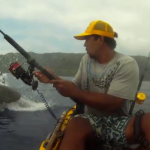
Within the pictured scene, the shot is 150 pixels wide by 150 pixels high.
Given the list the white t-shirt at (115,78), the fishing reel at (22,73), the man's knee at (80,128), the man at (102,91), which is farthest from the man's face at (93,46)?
the man's knee at (80,128)

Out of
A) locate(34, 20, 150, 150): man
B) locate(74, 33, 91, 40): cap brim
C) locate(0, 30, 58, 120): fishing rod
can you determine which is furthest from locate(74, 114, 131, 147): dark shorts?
locate(74, 33, 91, 40): cap brim

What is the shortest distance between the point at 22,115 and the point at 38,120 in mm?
1892

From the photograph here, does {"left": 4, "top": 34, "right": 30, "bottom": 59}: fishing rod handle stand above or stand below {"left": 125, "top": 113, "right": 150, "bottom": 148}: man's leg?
above

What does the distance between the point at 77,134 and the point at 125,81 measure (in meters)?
1.13

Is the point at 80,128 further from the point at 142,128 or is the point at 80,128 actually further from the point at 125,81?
the point at 125,81

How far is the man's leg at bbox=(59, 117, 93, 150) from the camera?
4033 millimetres

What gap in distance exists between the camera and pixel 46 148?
4.52 m

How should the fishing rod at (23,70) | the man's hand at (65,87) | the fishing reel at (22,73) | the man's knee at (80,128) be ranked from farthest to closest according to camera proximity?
1. the fishing reel at (22,73)
2. the fishing rod at (23,70)
3. the man's hand at (65,87)
4. the man's knee at (80,128)

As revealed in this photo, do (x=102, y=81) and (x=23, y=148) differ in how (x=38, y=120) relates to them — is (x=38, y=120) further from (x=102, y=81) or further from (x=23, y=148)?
(x=102, y=81)

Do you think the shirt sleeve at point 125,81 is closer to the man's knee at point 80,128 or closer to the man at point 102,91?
the man at point 102,91

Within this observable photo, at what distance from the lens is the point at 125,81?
450cm

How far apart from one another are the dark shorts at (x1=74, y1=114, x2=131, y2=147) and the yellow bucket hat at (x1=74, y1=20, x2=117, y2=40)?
1358mm

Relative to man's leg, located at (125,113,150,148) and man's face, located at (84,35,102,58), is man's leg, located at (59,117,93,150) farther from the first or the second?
man's face, located at (84,35,102,58)

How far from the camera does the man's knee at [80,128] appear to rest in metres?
4.15
